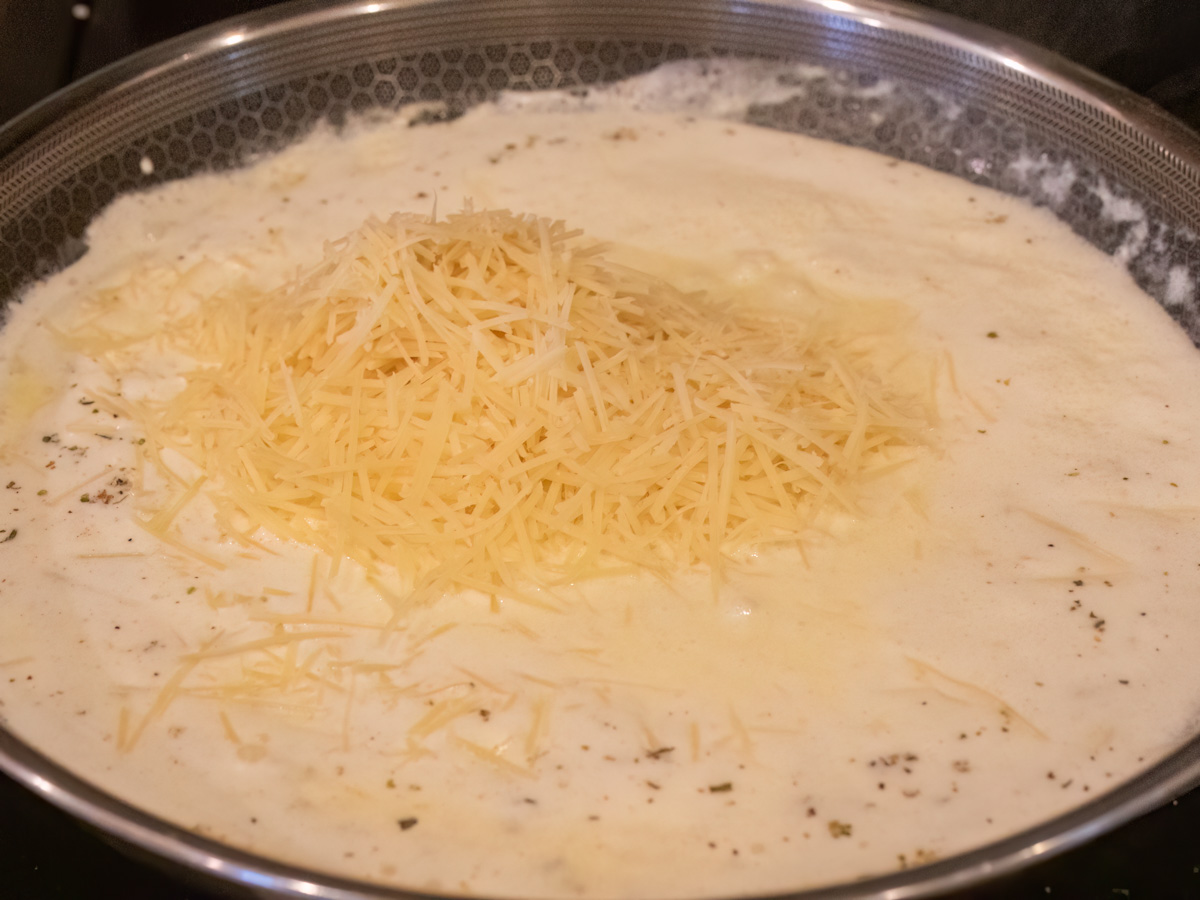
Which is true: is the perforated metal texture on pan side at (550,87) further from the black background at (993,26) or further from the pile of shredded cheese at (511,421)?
the pile of shredded cheese at (511,421)

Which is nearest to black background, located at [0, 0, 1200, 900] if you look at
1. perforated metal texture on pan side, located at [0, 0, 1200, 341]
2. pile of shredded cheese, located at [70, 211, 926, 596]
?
perforated metal texture on pan side, located at [0, 0, 1200, 341]

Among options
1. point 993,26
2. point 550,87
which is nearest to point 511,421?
point 550,87

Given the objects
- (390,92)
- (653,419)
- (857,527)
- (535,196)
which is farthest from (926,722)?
(390,92)

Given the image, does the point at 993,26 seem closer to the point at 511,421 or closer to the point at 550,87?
the point at 550,87

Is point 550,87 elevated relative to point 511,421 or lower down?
elevated

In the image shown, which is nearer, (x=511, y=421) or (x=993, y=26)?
(x=511, y=421)

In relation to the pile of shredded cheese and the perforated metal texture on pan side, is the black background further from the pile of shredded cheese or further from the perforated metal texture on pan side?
the pile of shredded cheese
